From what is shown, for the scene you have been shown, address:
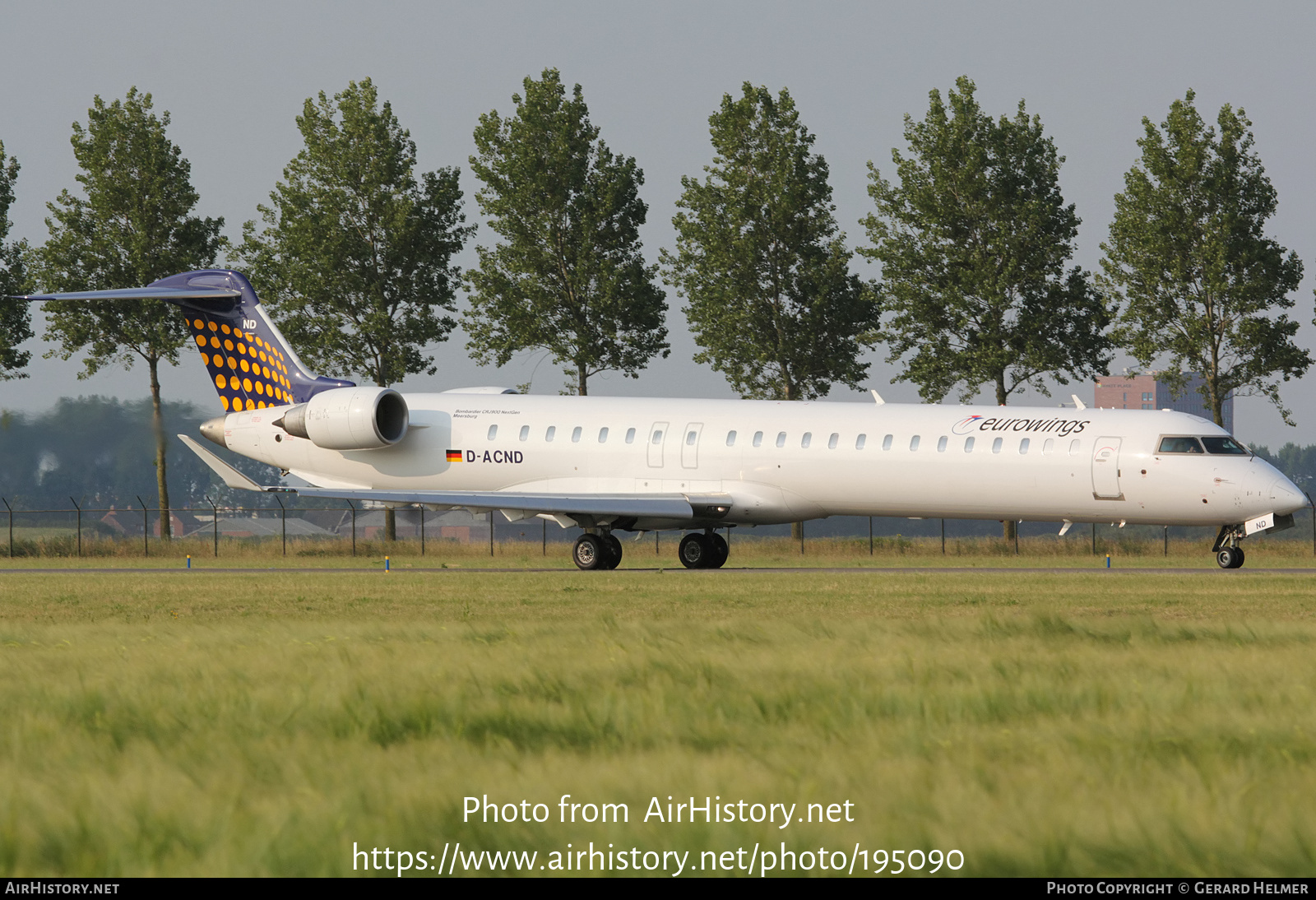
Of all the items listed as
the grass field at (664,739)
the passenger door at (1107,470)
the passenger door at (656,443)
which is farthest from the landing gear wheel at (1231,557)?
the grass field at (664,739)

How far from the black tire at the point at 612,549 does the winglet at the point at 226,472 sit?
7.33m

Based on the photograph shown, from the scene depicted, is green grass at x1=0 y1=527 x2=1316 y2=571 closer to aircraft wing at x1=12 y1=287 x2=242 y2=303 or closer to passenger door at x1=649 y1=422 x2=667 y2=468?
passenger door at x1=649 y1=422 x2=667 y2=468

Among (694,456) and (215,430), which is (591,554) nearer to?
(694,456)

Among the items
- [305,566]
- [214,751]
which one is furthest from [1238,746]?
[305,566]

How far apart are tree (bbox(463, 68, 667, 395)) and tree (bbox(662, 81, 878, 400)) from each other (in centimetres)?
215

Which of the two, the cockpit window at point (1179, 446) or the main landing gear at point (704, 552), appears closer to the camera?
the cockpit window at point (1179, 446)

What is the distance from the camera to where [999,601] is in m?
21.3

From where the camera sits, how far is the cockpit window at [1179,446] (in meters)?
29.9

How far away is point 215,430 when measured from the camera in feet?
129

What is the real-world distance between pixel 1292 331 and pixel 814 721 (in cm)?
4424

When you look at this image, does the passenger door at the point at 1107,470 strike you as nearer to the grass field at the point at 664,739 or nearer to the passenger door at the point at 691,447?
the passenger door at the point at 691,447

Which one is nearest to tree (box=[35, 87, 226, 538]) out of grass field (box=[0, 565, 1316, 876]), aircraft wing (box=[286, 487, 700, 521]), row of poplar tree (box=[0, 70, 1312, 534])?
row of poplar tree (box=[0, 70, 1312, 534])

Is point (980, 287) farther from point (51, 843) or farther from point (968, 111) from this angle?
point (51, 843)

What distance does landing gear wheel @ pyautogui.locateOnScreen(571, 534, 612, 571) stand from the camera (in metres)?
34.4
